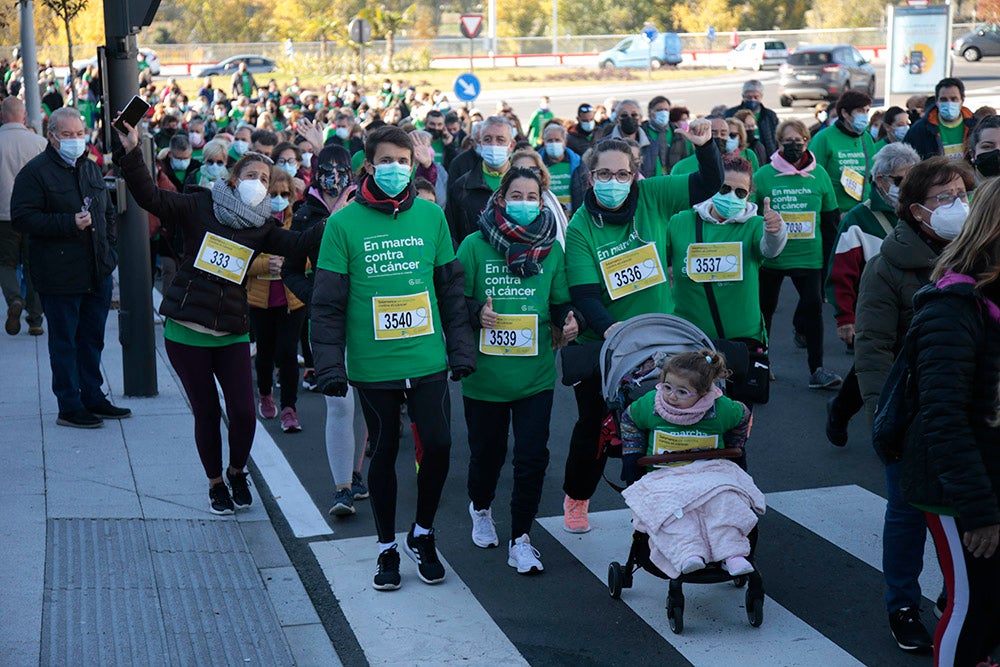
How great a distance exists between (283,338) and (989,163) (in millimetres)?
4745

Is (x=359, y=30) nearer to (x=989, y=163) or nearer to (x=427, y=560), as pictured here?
(x=989, y=163)

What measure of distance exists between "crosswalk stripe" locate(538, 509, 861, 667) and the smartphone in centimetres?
318

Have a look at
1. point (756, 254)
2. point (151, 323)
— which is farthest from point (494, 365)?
point (151, 323)

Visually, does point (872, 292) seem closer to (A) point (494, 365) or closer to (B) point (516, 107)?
(A) point (494, 365)

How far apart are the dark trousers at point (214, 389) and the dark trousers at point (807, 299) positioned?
14.7 ft

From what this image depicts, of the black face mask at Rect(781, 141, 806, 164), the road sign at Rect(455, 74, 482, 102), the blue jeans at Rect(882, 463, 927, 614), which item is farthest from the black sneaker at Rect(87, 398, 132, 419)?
the road sign at Rect(455, 74, 482, 102)

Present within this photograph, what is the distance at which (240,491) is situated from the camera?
730 cm

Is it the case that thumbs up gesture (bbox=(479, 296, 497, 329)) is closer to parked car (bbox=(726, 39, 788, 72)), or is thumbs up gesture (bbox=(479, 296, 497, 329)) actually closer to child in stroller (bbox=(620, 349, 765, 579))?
child in stroller (bbox=(620, 349, 765, 579))

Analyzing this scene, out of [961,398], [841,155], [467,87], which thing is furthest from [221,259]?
[467,87]

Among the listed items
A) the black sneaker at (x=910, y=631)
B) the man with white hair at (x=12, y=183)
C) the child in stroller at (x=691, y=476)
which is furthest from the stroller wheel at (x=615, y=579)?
the man with white hair at (x=12, y=183)

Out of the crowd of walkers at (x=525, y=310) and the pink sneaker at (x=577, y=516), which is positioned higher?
the crowd of walkers at (x=525, y=310)

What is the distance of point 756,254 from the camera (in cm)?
744

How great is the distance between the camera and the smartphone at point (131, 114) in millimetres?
6766

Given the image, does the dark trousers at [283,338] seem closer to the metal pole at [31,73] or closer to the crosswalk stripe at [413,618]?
the crosswalk stripe at [413,618]
